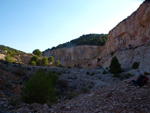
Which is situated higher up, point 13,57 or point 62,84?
point 13,57

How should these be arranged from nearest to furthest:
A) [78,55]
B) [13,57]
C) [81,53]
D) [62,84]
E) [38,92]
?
[38,92] < [62,84] < [13,57] < [81,53] < [78,55]

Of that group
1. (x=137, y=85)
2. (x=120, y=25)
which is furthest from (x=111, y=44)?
(x=137, y=85)

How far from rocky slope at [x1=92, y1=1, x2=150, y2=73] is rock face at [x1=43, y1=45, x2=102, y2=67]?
18901mm

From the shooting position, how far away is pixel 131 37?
3922cm

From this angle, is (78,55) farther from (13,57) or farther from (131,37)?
(131,37)

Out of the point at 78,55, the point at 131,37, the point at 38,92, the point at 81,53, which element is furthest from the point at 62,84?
the point at 78,55

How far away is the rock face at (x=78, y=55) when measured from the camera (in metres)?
70.2

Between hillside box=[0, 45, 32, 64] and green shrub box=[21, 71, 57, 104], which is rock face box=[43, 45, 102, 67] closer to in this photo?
hillside box=[0, 45, 32, 64]

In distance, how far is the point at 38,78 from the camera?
8586 mm

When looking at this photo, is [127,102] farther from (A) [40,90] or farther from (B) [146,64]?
(B) [146,64]

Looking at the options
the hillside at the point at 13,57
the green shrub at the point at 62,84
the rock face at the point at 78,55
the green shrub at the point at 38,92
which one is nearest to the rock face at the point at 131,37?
the green shrub at the point at 62,84

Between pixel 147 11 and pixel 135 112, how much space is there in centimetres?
3404

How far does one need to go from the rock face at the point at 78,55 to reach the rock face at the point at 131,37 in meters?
19.1

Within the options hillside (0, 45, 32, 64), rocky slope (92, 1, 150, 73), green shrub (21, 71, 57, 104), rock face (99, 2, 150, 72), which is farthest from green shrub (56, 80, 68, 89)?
hillside (0, 45, 32, 64)
